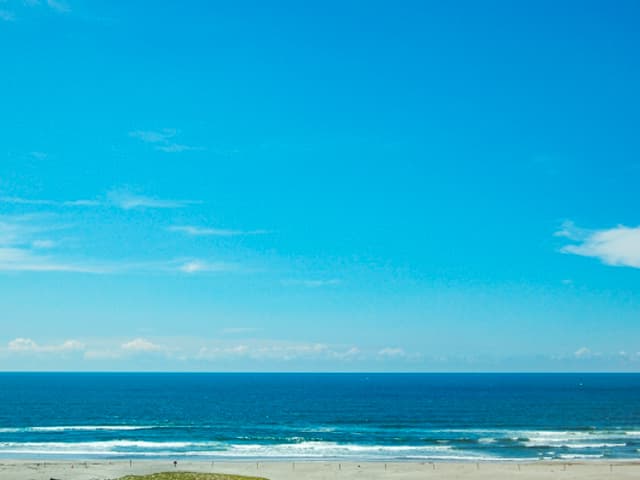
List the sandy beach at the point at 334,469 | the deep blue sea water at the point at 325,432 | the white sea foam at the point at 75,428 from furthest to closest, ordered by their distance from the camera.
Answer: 1. the white sea foam at the point at 75,428
2. the deep blue sea water at the point at 325,432
3. the sandy beach at the point at 334,469

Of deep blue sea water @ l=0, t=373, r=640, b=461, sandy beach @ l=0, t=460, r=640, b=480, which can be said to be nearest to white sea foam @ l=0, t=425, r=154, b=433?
deep blue sea water @ l=0, t=373, r=640, b=461

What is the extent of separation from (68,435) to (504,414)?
7301 cm

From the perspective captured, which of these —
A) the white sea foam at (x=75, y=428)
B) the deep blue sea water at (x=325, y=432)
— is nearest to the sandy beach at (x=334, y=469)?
the deep blue sea water at (x=325, y=432)

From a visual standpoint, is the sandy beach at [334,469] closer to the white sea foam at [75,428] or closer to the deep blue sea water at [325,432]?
the deep blue sea water at [325,432]

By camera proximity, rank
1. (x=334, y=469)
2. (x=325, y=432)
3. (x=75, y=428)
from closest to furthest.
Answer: (x=334, y=469) → (x=325, y=432) → (x=75, y=428)

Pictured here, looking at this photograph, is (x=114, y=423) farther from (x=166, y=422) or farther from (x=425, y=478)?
(x=425, y=478)

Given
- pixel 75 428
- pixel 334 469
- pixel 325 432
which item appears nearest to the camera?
pixel 334 469

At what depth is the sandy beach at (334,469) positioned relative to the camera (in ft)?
173

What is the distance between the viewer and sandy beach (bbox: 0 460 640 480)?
2071 inches

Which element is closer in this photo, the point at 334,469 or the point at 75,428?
the point at 334,469

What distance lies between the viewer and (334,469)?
56094mm

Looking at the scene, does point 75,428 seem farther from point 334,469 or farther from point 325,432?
point 334,469

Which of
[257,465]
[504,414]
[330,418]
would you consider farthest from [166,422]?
[504,414]

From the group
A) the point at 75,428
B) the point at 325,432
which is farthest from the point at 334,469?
the point at 75,428
